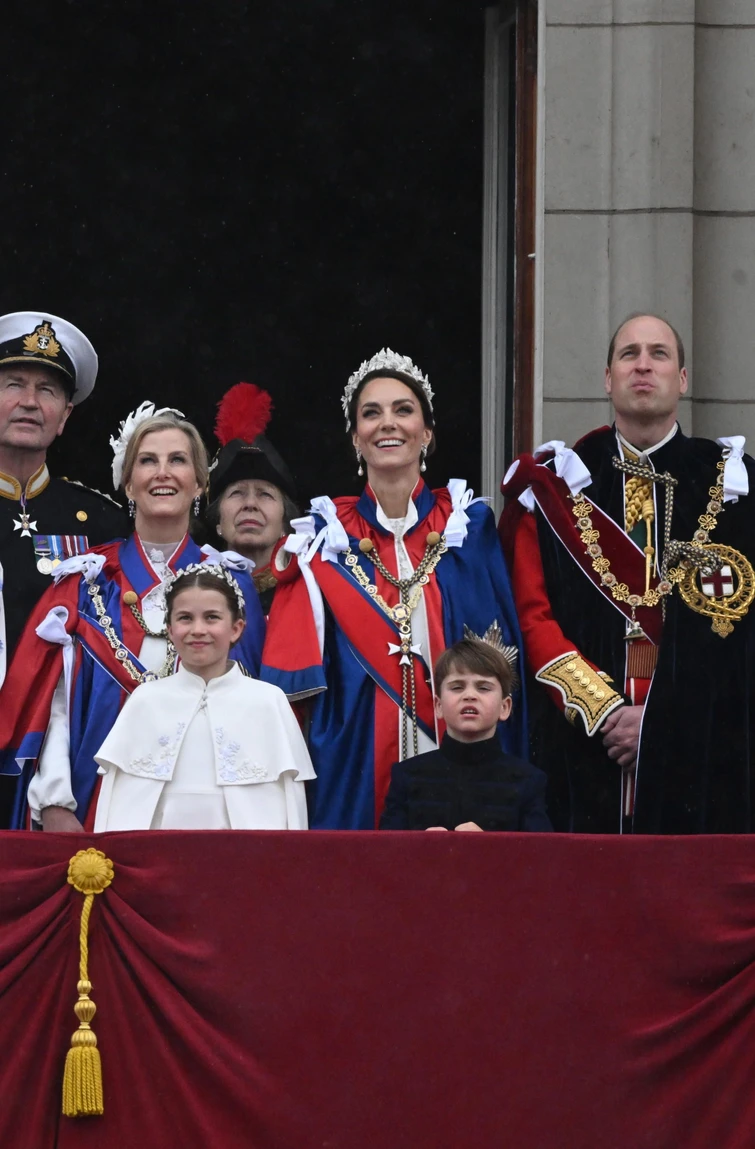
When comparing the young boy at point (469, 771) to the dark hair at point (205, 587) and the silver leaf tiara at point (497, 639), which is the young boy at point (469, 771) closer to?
the silver leaf tiara at point (497, 639)

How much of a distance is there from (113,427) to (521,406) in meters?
3.06

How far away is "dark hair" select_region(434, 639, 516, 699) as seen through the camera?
5.20m

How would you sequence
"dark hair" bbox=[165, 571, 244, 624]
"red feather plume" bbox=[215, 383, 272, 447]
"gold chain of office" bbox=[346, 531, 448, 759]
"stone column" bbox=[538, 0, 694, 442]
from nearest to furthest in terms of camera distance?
"dark hair" bbox=[165, 571, 244, 624] < "gold chain of office" bbox=[346, 531, 448, 759] < "red feather plume" bbox=[215, 383, 272, 447] < "stone column" bbox=[538, 0, 694, 442]

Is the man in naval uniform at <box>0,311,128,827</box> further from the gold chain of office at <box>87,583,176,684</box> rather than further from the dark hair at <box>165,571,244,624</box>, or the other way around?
the dark hair at <box>165,571,244,624</box>

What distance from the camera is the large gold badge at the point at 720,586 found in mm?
5578

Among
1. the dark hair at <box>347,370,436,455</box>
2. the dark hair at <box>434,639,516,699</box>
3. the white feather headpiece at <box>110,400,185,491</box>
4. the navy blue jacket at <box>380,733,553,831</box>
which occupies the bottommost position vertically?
the navy blue jacket at <box>380,733,553,831</box>

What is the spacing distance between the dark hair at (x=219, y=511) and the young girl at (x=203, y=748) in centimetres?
123

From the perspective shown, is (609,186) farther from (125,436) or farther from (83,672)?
(83,672)

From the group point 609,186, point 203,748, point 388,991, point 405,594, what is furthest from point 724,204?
point 388,991

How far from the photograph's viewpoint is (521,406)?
771 cm

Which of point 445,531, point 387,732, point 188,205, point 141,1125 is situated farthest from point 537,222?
point 141,1125

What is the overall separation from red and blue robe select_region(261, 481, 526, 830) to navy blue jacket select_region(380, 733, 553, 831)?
1.03 ft

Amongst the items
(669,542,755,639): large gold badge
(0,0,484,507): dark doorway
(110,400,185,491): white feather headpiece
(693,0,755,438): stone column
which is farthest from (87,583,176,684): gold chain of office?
(0,0,484,507): dark doorway

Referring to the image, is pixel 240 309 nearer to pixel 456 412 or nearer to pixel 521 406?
pixel 456 412
